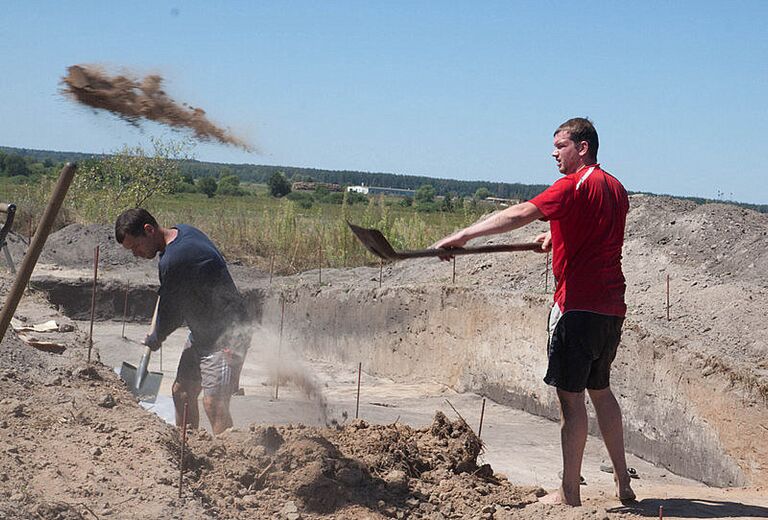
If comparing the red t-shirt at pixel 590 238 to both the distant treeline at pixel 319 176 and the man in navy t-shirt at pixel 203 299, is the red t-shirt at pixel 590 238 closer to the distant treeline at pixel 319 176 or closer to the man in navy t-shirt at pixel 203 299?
the man in navy t-shirt at pixel 203 299

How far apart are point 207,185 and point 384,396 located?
816 inches

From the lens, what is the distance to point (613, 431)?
4.96 meters

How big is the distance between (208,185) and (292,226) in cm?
1212

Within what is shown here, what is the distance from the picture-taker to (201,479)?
4758mm

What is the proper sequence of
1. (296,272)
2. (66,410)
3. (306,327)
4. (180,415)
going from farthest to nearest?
(296,272), (306,327), (180,415), (66,410)

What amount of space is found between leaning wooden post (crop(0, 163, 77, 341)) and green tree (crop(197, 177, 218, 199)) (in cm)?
2604

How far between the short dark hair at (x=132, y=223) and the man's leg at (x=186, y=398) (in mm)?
1013

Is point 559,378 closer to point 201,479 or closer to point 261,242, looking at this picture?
point 201,479

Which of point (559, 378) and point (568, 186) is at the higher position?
point (568, 186)

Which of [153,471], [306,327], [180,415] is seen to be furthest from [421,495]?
[306,327]

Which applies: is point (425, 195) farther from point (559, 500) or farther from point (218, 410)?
point (559, 500)

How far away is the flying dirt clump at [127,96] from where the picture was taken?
6543 millimetres

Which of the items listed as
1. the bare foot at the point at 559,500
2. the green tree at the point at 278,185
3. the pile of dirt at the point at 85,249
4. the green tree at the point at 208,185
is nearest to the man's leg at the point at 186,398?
the bare foot at the point at 559,500

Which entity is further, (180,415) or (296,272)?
(296,272)
